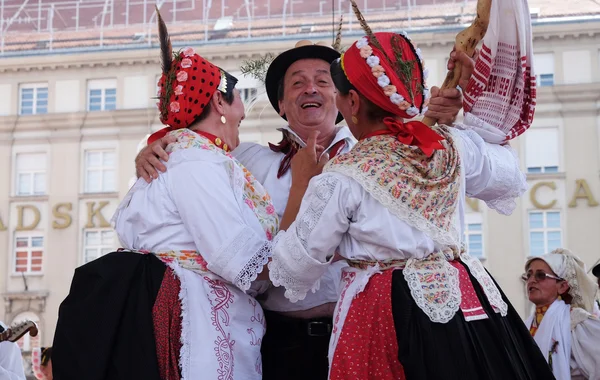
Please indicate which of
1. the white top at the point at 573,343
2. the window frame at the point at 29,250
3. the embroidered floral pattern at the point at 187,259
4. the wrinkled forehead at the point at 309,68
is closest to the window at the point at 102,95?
the window frame at the point at 29,250

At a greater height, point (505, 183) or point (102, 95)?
point (102, 95)

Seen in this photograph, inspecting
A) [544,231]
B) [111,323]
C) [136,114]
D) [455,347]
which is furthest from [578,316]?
[136,114]

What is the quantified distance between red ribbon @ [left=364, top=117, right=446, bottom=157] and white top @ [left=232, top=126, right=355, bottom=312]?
740 mm

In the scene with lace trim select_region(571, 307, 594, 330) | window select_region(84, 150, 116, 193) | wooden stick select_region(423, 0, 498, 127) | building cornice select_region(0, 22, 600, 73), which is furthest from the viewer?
window select_region(84, 150, 116, 193)

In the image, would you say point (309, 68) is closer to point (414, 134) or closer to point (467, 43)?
point (467, 43)

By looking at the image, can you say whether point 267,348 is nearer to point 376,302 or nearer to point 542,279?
point 376,302

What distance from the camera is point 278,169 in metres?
3.39

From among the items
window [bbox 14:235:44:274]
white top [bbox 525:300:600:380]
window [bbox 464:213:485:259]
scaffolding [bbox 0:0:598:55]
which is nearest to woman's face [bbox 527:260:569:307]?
white top [bbox 525:300:600:380]

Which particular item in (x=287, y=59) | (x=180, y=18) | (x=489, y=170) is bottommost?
(x=489, y=170)

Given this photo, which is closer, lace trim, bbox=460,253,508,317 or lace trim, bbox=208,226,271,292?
lace trim, bbox=460,253,508,317

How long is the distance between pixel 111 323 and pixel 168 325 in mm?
167

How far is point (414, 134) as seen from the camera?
2457mm

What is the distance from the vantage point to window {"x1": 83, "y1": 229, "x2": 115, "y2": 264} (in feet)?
68.2

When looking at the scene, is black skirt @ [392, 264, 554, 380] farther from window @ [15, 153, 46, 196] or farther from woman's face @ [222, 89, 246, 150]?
window @ [15, 153, 46, 196]
